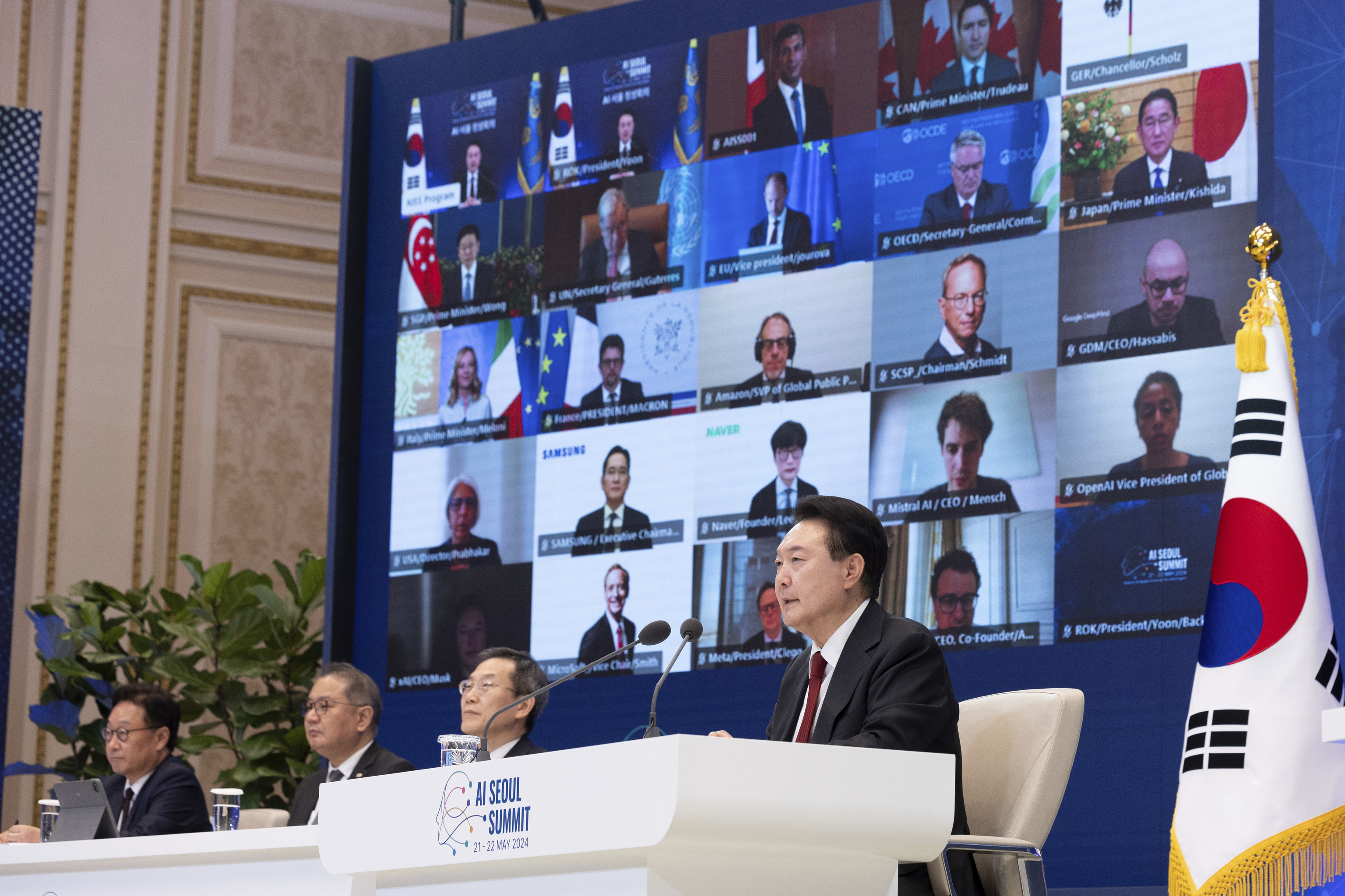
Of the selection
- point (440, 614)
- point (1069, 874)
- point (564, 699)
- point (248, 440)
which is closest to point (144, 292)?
point (248, 440)

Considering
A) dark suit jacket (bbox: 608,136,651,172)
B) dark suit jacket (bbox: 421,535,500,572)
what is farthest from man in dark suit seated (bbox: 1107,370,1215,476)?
dark suit jacket (bbox: 421,535,500,572)

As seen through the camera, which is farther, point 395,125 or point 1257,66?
point 395,125

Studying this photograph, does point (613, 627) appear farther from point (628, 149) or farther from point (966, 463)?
point (628, 149)

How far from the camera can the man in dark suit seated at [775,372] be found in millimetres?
4980

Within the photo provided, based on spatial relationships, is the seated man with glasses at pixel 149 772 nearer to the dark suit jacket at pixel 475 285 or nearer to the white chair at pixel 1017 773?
the dark suit jacket at pixel 475 285

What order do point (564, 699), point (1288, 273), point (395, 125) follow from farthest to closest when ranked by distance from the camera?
point (395, 125), point (564, 699), point (1288, 273)

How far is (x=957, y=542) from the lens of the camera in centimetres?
464

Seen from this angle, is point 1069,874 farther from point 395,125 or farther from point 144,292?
point 144,292

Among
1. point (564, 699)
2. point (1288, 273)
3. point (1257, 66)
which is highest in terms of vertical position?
point (1257, 66)

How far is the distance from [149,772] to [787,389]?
2269mm

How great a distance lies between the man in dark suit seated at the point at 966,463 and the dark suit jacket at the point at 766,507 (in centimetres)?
36

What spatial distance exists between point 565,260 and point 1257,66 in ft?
7.04

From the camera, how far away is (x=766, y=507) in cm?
496

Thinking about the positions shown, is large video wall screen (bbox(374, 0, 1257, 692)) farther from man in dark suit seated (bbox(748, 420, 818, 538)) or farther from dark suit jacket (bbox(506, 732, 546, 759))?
dark suit jacket (bbox(506, 732, 546, 759))
